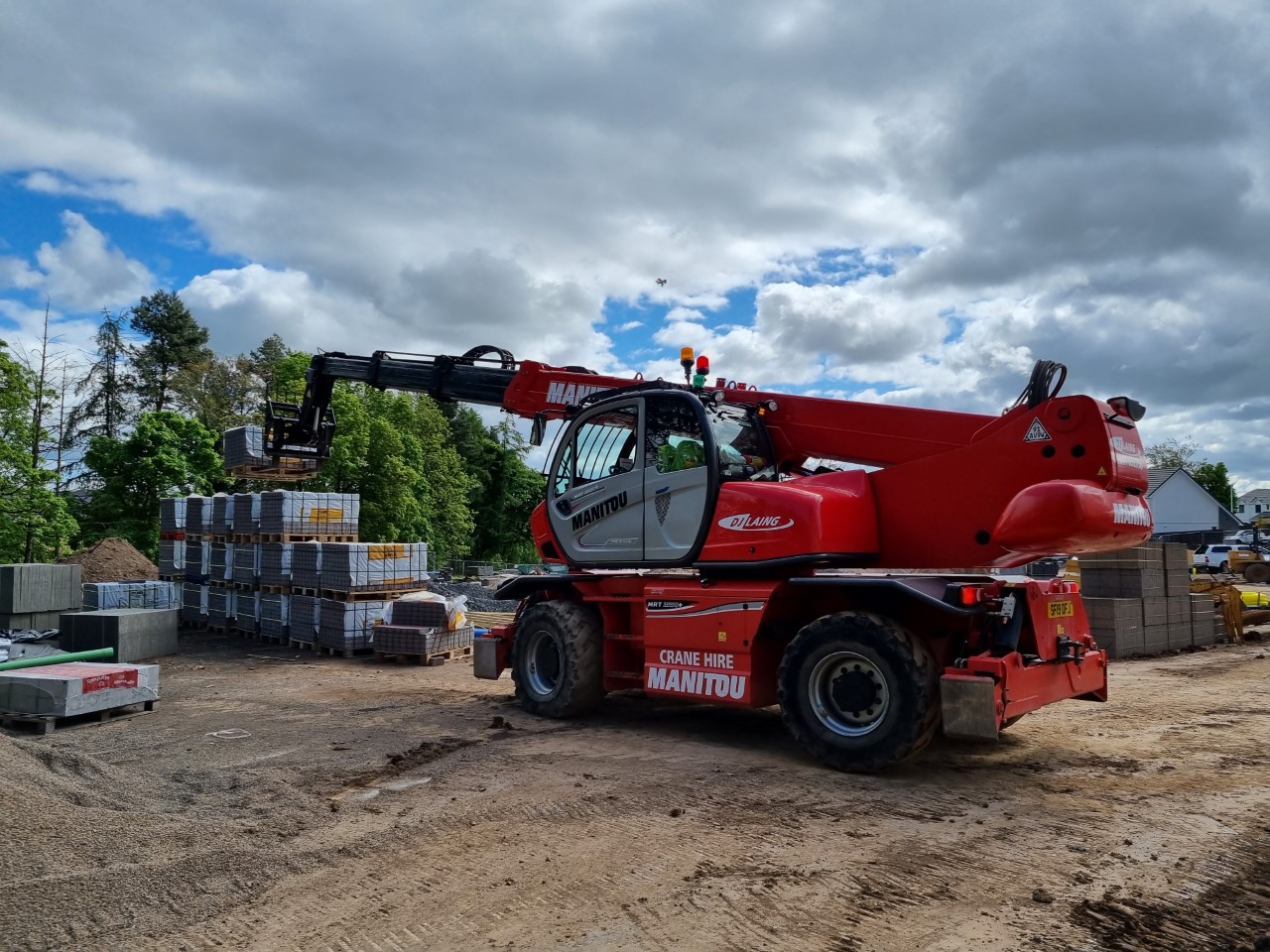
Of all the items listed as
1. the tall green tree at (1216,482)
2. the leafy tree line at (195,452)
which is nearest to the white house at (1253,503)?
the tall green tree at (1216,482)

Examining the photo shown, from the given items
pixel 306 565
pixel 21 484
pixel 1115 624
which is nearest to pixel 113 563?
pixel 21 484

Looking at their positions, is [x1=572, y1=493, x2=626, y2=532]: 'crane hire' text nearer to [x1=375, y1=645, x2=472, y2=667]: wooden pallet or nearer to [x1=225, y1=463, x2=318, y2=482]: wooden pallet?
[x1=225, y1=463, x2=318, y2=482]: wooden pallet

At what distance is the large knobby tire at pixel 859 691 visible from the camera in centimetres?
656

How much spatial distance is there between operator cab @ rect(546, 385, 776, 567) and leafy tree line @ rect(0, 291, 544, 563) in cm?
1755

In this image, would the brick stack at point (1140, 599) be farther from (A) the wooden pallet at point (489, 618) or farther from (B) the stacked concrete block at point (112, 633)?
(B) the stacked concrete block at point (112, 633)

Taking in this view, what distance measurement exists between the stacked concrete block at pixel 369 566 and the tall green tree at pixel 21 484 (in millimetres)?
10227

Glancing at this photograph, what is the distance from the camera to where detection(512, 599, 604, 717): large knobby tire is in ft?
30.0

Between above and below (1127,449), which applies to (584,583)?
below

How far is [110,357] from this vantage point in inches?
1614

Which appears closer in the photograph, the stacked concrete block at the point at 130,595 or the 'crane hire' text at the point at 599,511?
the 'crane hire' text at the point at 599,511

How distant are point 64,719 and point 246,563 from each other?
7930 millimetres

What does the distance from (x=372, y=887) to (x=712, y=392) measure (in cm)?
516

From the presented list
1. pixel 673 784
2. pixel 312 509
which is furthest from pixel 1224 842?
pixel 312 509

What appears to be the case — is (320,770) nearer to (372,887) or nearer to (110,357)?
(372,887)
